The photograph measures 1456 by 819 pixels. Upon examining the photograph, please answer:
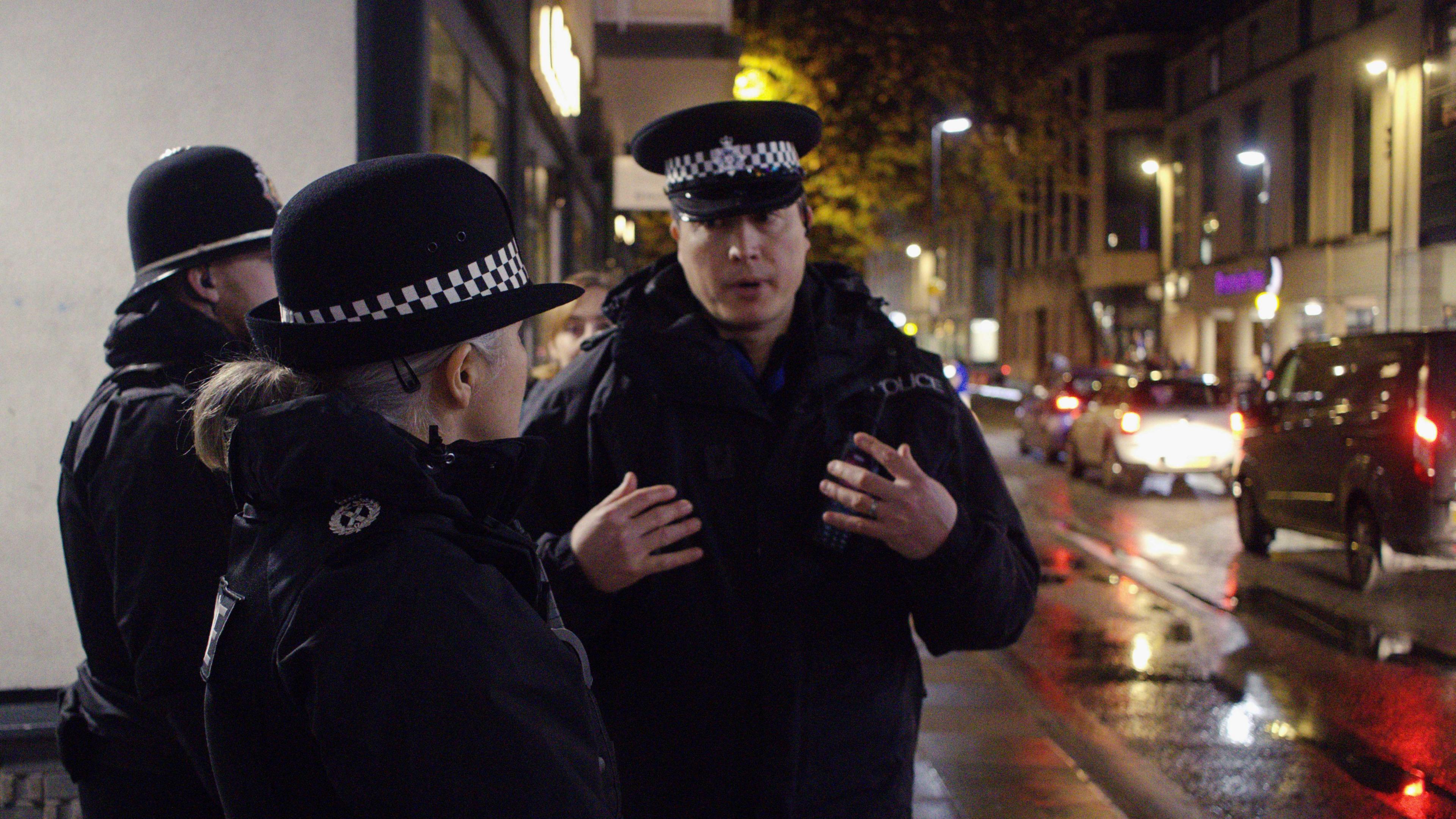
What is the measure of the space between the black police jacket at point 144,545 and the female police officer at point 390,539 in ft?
2.41

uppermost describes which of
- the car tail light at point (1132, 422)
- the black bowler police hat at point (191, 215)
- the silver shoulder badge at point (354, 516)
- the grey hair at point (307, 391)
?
the black bowler police hat at point (191, 215)

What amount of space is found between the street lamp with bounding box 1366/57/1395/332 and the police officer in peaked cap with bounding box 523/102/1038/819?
99.1 ft

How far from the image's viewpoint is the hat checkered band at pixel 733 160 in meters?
2.51

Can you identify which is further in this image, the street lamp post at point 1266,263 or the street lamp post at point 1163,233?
the street lamp post at point 1163,233

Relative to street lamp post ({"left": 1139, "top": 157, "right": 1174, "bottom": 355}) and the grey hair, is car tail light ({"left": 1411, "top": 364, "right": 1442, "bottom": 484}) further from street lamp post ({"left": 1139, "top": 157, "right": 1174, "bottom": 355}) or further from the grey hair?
street lamp post ({"left": 1139, "top": 157, "right": 1174, "bottom": 355})

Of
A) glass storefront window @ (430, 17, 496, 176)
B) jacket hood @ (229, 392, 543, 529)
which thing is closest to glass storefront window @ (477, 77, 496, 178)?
glass storefront window @ (430, 17, 496, 176)

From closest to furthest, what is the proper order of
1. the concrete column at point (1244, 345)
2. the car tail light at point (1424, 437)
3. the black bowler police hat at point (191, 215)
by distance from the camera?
the black bowler police hat at point (191, 215)
the car tail light at point (1424, 437)
the concrete column at point (1244, 345)

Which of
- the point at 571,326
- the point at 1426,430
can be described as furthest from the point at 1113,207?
the point at 571,326

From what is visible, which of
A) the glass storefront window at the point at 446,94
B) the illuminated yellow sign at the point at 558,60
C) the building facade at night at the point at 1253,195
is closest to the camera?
the glass storefront window at the point at 446,94

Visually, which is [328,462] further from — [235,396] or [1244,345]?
[1244,345]

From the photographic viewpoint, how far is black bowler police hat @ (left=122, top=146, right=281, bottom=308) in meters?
2.63

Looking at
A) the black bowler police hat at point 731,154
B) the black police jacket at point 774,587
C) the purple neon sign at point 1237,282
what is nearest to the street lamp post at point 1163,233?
the purple neon sign at point 1237,282

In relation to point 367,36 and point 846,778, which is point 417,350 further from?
point 367,36

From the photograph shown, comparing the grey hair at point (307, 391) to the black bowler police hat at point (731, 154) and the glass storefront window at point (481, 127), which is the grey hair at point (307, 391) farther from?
the glass storefront window at point (481, 127)
